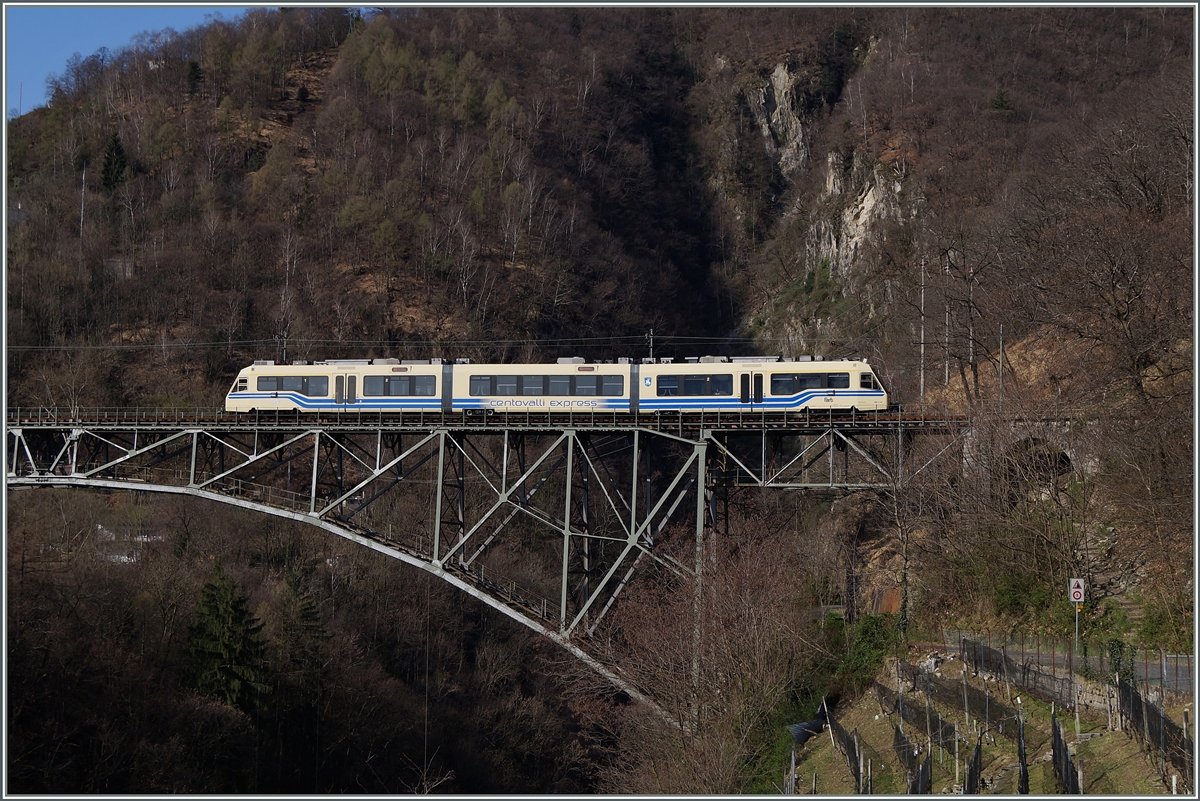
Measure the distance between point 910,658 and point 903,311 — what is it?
47576mm

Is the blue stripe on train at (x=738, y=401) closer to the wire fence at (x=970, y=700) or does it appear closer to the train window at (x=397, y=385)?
the train window at (x=397, y=385)

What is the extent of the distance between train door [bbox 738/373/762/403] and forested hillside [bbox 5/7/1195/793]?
197 inches

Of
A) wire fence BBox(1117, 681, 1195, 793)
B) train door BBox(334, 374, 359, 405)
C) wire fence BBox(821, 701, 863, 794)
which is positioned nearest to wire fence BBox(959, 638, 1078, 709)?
wire fence BBox(1117, 681, 1195, 793)

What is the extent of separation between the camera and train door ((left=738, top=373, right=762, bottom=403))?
4388cm

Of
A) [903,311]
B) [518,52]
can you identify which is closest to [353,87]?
[518,52]

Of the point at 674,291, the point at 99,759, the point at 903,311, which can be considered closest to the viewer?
the point at 99,759

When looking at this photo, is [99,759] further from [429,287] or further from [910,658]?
[429,287]

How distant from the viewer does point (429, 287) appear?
10025 centimetres

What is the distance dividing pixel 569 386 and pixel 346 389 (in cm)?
841

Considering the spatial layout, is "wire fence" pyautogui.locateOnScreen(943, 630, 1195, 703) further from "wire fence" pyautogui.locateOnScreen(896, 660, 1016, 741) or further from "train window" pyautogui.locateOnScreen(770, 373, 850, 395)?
"train window" pyautogui.locateOnScreen(770, 373, 850, 395)

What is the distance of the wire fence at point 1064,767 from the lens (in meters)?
23.4

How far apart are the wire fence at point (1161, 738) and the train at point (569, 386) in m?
19.4

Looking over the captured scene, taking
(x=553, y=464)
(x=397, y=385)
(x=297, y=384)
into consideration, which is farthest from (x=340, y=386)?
(x=553, y=464)

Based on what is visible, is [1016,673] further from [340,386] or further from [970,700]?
[340,386]
